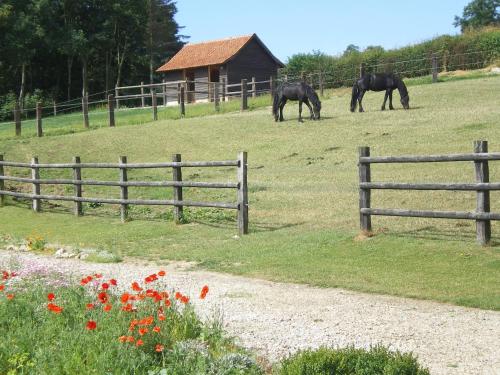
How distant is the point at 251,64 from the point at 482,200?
40780mm

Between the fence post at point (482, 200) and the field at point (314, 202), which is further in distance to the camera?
the fence post at point (482, 200)

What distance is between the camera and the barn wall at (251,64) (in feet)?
159

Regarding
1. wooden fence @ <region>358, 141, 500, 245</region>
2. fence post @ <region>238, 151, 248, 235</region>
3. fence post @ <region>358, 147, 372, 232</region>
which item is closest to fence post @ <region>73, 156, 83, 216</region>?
fence post @ <region>238, 151, 248, 235</region>

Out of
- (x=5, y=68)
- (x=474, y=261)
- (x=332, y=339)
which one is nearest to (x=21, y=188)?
(x=474, y=261)

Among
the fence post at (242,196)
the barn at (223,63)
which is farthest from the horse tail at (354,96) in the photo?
the barn at (223,63)

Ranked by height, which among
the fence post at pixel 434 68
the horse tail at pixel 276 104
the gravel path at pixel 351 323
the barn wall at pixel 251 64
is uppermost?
the barn wall at pixel 251 64

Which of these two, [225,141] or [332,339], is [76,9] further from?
[332,339]

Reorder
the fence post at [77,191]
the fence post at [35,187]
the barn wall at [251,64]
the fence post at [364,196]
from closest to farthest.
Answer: the fence post at [364,196], the fence post at [77,191], the fence post at [35,187], the barn wall at [251,64]

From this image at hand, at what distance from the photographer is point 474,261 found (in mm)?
9227

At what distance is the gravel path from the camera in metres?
5.73

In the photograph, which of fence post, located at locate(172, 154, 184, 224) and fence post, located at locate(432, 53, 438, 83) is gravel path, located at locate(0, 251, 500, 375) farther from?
fence post, located at locate(432, 53, 438, 83)

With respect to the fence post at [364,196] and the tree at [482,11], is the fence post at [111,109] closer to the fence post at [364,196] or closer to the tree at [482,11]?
the fence post at [364,196]

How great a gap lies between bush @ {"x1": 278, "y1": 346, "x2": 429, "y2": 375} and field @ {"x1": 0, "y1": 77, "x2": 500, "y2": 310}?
3128 millimetres

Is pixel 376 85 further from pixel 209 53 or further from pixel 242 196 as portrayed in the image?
pixel 209 53
